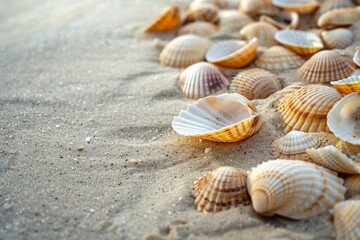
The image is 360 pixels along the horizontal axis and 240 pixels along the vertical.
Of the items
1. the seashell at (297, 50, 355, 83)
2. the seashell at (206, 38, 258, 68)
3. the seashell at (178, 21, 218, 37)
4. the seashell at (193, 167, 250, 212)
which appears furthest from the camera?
the seashell at (178, 21, 218, 37)

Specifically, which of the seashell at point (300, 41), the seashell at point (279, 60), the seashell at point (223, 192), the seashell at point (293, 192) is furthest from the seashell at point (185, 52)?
the seashell at point (293, 192)

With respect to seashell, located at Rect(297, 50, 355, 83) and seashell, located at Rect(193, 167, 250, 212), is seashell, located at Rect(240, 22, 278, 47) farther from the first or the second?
seashell, located at Rect(193, 167, 250, 212)

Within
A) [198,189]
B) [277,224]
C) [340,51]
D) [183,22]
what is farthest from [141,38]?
[277,224]

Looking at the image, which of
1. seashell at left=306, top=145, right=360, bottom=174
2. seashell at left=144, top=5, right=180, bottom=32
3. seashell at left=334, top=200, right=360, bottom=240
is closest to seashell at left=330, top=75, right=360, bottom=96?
seashell at left=306, top=145, right=360, bottom=174

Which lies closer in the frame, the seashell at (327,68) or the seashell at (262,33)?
the seashell at (327,68)

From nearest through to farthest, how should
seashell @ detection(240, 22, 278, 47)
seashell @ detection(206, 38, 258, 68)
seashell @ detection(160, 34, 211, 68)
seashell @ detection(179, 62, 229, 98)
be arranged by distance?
1. seashell @ detection(179, 62, 229, 98)
2. seashell @ detection(206, 38, 258, 68)
3. seashell @ detection(160, 34, 211, 68)
4. seashell @ detection(240, 22, 278, 47)

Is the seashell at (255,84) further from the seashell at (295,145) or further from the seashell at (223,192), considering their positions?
the seashell at (223,192)

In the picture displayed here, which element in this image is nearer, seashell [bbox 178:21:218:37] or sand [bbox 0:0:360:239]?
sand [bbox 0:0:360:239]
